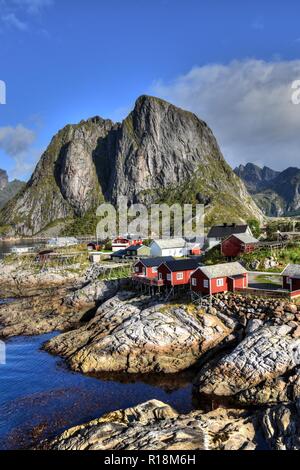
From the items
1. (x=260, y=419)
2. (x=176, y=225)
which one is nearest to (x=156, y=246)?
(x=260, y=419)

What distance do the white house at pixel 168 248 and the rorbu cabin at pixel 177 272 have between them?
102ft

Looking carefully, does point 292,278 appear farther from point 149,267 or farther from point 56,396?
point 56,396

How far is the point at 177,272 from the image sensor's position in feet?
165

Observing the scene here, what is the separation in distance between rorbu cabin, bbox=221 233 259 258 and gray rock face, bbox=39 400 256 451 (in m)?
35.9

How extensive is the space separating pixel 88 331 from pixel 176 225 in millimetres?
135263

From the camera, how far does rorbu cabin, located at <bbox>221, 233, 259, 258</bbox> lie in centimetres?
6084

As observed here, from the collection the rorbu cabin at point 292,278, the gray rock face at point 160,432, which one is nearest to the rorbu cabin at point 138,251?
the rorbu cabin at point 292,278

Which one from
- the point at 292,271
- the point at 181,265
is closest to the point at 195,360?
the point at 292,271

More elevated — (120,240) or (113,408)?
(120,240)

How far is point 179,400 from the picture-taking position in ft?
102

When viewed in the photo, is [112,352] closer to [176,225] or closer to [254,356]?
[254,356]

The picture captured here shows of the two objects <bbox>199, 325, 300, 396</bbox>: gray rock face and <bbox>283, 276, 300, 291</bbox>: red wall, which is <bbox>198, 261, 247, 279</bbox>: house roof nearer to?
<bbox>283, 276, 300, 291</bbox>: red wall

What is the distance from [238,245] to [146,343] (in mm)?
28397

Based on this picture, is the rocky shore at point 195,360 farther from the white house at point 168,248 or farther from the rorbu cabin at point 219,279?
the white house at point 168,248
